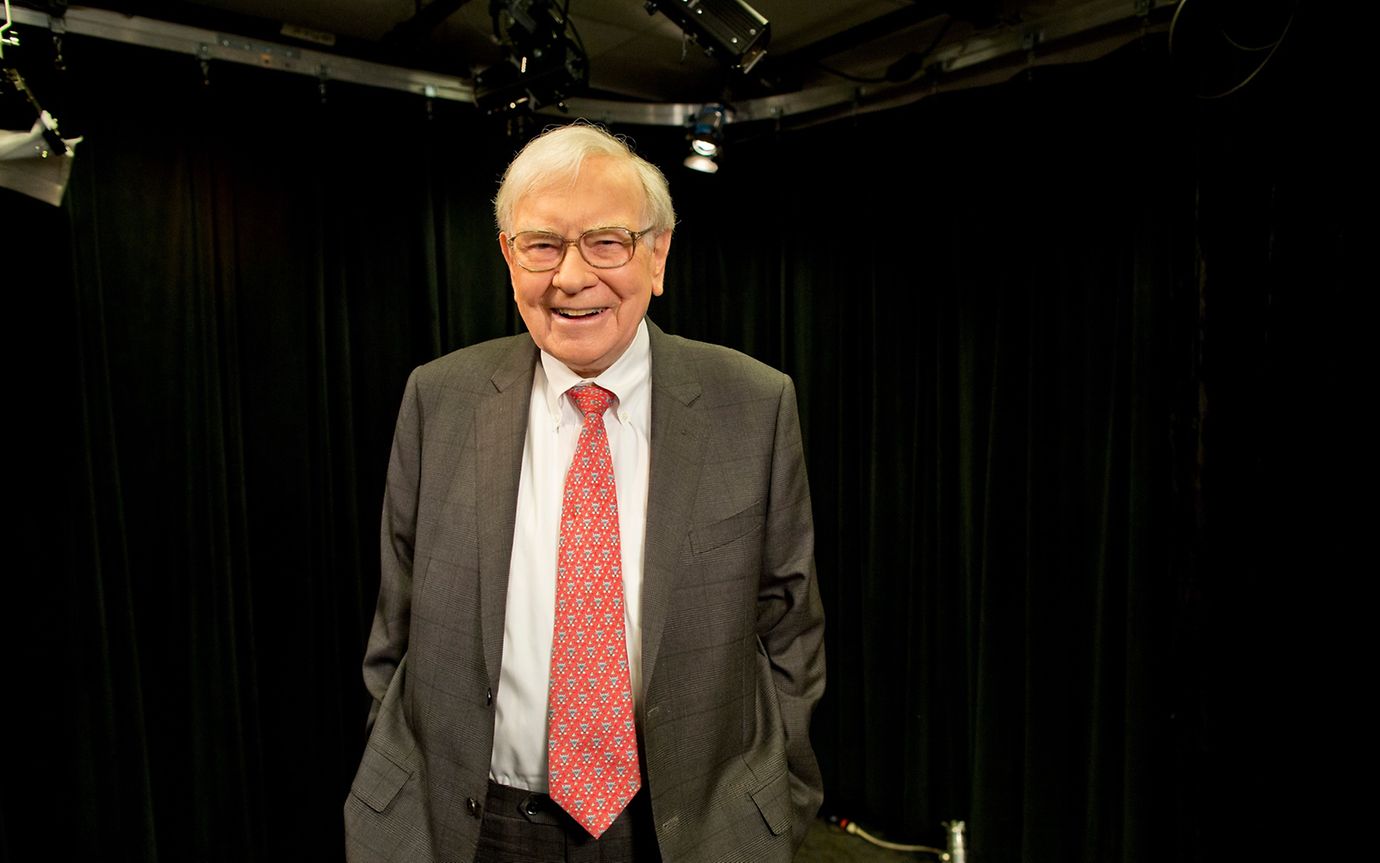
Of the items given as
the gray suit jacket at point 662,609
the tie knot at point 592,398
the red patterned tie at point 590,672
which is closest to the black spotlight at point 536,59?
the gray suit jacket at point 662,609

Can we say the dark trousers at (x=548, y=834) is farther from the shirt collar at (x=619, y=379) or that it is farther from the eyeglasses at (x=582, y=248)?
the eyeglasses at (x=582, y=248)

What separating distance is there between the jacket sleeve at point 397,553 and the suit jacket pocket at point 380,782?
0.10 m

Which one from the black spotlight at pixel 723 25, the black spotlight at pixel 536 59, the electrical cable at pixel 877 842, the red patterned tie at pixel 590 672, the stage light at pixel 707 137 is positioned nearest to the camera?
the red patterned tie at pixel 590 672

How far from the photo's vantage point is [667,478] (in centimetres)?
142

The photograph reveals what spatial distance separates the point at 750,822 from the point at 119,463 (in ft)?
6.71

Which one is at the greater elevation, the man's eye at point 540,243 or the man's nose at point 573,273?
the man's eye at point 540,243

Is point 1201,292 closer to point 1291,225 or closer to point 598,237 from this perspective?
point 1291,225

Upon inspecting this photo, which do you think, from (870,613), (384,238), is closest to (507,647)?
(384,238)

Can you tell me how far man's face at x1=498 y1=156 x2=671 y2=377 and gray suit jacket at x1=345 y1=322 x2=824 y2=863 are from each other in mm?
128

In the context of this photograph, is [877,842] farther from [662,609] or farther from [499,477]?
[499,477]

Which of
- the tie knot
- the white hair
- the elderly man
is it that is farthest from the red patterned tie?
the white hair

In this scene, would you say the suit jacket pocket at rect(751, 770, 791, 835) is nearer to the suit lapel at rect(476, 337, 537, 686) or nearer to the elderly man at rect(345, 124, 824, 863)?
the elderly man at rect(345, 124, 824, 863)

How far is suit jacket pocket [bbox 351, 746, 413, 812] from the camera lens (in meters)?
1.42

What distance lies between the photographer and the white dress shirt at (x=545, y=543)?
1.39 m
